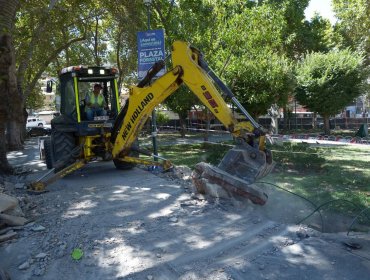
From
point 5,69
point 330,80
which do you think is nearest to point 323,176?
point 5,69

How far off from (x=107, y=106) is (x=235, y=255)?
7.08 metres

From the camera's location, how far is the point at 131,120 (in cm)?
864

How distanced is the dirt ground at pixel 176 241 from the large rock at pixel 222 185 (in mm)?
153

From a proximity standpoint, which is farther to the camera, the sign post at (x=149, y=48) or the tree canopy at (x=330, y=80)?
the tree canopy at (x=330, y=80)

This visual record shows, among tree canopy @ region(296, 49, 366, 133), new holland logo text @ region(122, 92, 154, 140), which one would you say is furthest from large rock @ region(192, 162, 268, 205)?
tree canopy @ region(296, 49, 366, 133)

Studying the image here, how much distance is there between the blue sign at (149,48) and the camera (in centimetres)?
1091

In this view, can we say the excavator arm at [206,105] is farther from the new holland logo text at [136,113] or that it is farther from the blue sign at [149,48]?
the blue sign at [149,48]

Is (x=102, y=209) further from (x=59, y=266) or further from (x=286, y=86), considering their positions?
(x=286, y=86)

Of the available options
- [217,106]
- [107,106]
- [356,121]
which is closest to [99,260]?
[217,106]

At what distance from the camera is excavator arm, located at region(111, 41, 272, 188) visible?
6256mm

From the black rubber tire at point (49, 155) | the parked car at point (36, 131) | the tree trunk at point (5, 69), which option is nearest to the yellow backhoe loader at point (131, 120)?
the black rubber tire at point (49, 155)

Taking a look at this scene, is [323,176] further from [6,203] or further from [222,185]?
[6,203]

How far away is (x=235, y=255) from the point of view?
460cm

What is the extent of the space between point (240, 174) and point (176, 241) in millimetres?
1806
